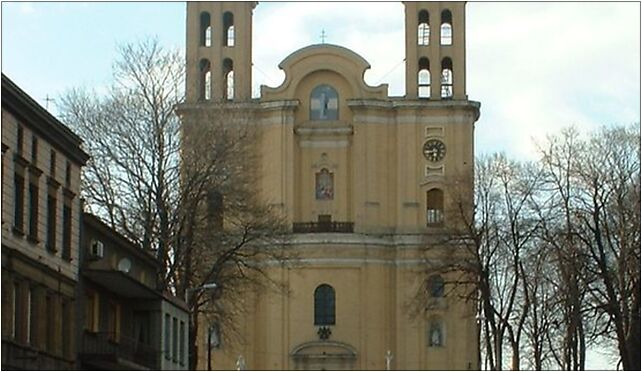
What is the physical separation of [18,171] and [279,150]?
5434 centimetres

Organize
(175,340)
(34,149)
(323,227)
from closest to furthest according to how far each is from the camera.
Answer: (34,149) < (175,340) < (323,227)

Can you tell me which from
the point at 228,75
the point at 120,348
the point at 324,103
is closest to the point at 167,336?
the point at 120,348

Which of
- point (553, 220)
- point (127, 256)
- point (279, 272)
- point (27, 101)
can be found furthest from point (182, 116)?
point (279, 272)

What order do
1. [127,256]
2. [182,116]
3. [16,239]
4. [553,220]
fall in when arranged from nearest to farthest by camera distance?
[16,239] → [127,256] → [182,116] → [553,220]

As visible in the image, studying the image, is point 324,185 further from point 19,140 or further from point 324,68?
point 19,140

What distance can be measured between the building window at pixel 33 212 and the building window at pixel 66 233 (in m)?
2.69

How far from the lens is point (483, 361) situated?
9169 centimetres

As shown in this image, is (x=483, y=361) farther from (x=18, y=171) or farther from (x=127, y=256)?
(x=18, y=171)

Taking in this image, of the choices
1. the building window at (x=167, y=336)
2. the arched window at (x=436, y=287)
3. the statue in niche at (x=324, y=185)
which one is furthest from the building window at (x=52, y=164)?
the statue in niche at (x=324, y=185)

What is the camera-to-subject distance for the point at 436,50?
95.1 m

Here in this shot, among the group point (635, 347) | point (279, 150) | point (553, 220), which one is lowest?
point (635, 347)

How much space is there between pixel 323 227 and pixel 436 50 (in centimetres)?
1150

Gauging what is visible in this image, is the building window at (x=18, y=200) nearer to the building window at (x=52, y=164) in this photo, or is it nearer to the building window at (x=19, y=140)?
the building window at (x=19, y=140)

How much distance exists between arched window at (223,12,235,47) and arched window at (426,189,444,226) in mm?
13875
